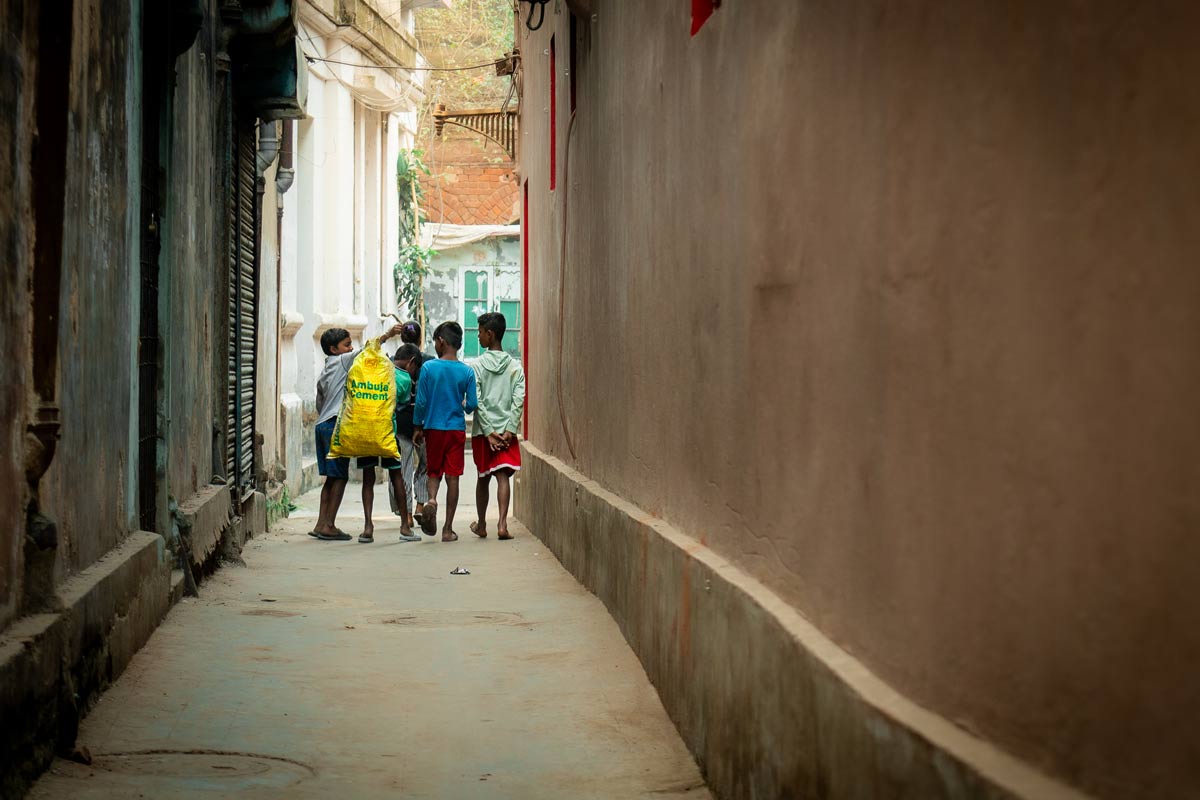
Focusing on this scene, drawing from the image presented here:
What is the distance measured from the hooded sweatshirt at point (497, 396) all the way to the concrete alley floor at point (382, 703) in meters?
2.97

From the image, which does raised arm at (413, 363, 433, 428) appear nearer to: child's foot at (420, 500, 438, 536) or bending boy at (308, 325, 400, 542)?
bending boy at (308, 325, 400, 542)

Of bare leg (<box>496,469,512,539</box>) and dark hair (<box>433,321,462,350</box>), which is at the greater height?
dark hair (<box>433,321,462,350</box>)

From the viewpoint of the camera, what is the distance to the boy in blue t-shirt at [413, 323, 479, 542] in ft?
39.9

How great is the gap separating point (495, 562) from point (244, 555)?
186 cm

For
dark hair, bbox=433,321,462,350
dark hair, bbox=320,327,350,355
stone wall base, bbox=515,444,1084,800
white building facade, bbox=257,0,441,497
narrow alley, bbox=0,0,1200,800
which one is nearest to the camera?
narrow alley, bbox=0,0,1200,800

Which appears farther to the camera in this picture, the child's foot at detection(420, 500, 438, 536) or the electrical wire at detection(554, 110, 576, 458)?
the child's foot at detection(420, 500, 438, 536)

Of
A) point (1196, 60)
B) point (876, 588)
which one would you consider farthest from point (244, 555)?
point (1196, 60)

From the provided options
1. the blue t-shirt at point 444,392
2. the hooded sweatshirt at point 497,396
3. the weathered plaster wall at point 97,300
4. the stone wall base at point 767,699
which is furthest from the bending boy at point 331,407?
the weathered plaster wall at point 97,300

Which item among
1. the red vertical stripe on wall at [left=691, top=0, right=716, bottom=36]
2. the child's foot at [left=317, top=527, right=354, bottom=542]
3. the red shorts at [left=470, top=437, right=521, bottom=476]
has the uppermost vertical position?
the red vertical stripe on wall at [left=691, top=0, right=716, bottom=36]

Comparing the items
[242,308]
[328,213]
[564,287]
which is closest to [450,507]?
[242,308]

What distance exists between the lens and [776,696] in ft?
12.2

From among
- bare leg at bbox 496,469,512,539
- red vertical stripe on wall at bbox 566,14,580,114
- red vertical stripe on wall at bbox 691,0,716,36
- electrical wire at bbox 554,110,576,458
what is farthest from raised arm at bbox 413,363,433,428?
red vertical stripe on wall at bbox 691,0,716,36

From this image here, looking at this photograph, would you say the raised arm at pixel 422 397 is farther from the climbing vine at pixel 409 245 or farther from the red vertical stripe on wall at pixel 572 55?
the climbing vine at pixel 409 245

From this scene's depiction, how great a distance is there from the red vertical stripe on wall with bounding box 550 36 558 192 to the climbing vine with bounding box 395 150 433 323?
1295cm
